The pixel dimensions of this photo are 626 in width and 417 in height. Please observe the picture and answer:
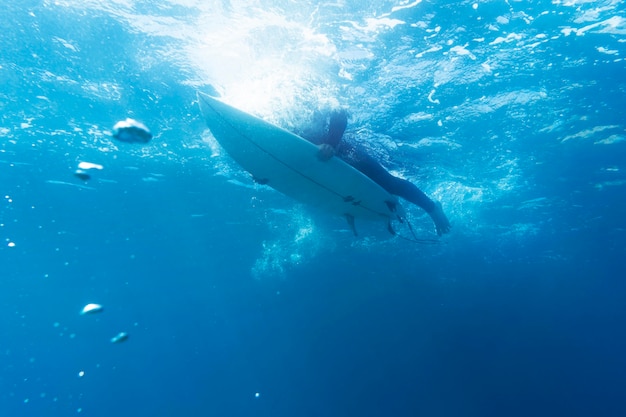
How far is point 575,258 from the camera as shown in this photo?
28719mm

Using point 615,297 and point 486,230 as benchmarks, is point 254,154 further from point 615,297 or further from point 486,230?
point 615,297

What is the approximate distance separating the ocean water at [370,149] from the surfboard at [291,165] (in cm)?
259

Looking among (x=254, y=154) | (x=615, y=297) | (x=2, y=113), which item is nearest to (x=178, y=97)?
(x=254, y=154)

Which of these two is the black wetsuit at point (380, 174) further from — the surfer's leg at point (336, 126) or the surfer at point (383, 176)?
the surfer's leg at point (336, 126)

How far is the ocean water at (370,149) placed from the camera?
26.6 feet

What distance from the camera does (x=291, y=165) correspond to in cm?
827

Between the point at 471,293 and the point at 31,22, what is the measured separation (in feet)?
145

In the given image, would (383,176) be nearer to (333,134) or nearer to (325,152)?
(333,134)

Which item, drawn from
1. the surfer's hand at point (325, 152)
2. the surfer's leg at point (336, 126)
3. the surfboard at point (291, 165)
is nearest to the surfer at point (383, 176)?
the surfboard at point (291, 165)

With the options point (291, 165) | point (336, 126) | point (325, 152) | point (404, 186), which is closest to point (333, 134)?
point (336, 126)

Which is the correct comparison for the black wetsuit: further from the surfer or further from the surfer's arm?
the surfer's arm

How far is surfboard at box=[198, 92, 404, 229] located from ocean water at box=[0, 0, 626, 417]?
102 inches

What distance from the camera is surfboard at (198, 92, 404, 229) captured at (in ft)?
24.2

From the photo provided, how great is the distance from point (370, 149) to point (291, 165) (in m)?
5.70
